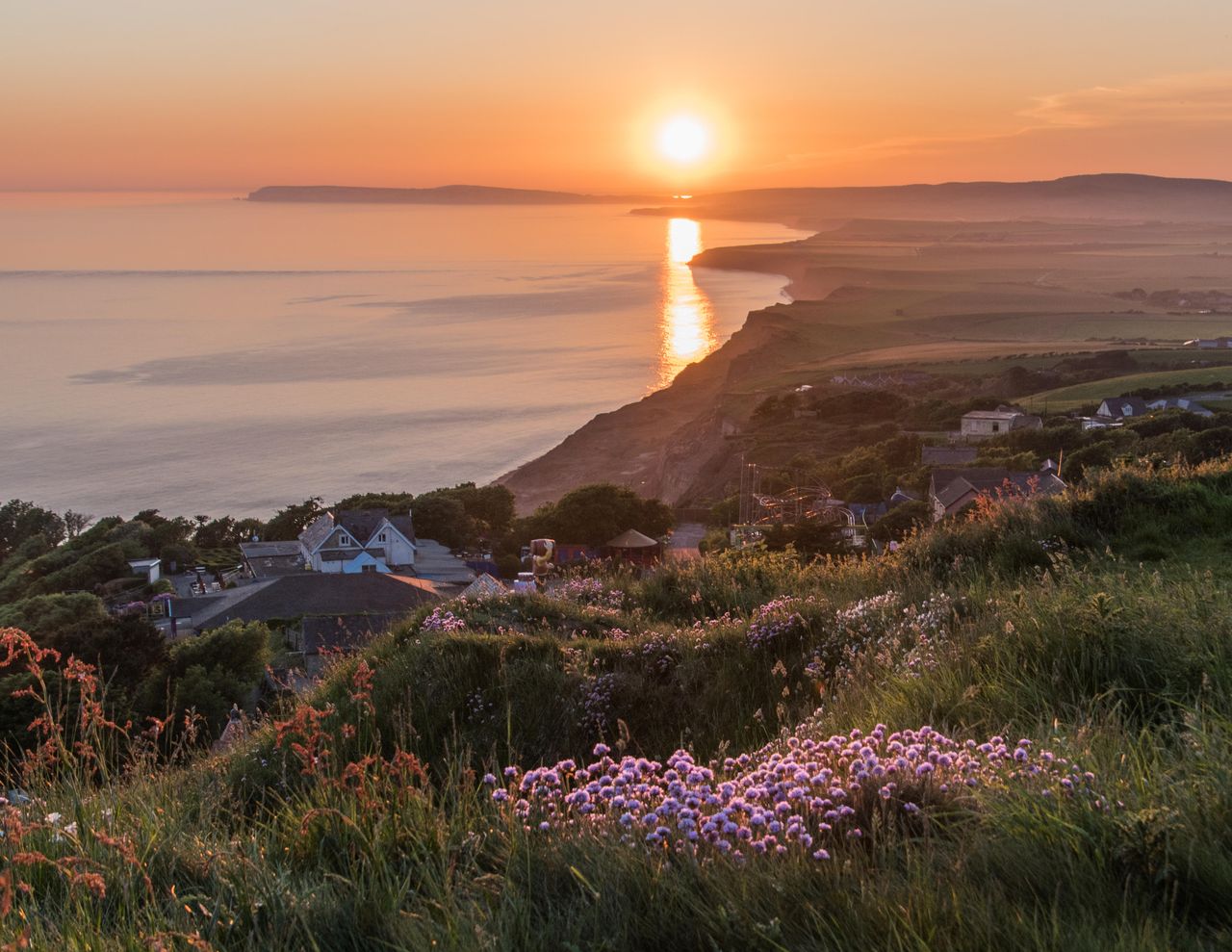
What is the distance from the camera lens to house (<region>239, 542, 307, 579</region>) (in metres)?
34.8

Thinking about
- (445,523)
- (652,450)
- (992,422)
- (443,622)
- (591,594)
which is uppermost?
(443,622)

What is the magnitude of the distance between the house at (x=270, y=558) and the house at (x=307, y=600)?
5.46m

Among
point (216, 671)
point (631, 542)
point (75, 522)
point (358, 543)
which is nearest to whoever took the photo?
point (216, 671)

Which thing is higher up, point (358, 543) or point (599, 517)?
point (599, 517)

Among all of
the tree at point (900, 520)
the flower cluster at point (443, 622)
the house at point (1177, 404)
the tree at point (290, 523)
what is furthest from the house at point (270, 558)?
the house at point (1177, 404)

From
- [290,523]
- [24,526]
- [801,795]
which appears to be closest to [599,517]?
[290,523]

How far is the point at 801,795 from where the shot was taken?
10.7 feet

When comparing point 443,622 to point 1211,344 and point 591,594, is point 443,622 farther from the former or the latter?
point 1211,344

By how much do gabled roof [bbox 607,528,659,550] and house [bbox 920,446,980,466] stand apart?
13736mm

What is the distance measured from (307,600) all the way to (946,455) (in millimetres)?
27563

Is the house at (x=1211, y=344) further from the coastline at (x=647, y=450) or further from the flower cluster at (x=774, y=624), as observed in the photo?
the flower cluster at (x=774, y=624)

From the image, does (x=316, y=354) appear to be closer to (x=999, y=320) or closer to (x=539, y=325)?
(x=539, y=325)

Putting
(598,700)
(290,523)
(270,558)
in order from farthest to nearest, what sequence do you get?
1. (290,523)
2. (270,558)
3. (598,700)

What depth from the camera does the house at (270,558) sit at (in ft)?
114
